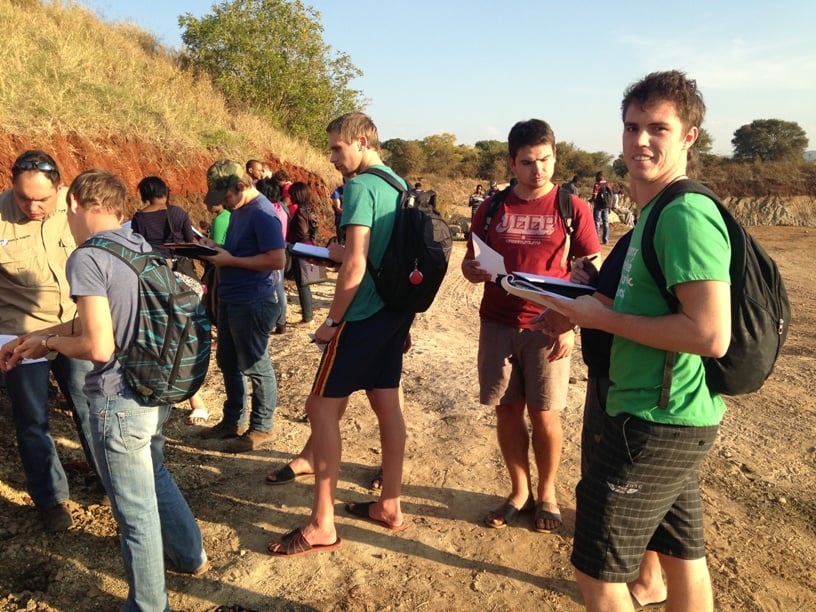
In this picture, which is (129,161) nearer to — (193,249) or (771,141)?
(193,249)

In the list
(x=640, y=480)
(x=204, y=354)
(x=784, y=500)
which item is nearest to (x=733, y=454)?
(x=784, y=500)

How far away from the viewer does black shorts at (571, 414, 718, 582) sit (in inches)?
70.9

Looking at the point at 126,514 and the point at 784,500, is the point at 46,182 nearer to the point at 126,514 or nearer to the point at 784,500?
the point at 126,514

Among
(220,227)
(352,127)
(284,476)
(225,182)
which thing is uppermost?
(352,127)

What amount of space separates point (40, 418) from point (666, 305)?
10.8 feet

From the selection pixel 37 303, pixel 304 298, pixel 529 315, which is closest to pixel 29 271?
pixel 37 303

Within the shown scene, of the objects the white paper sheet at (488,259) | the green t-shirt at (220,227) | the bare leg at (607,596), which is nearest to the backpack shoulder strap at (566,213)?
the white paper sheet at (488,259)

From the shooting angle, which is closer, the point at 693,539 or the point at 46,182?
the point at 693,539

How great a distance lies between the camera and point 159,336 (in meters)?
2.36

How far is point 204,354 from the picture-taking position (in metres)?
2.52

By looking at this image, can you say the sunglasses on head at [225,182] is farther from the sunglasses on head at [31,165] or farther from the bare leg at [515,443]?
the bare leg at [515,443]

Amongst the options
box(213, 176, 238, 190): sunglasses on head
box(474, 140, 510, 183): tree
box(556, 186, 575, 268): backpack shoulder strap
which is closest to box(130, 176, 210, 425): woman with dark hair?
box(213, 176, 238, 190): sunglasses on head

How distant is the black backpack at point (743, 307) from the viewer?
1679 mm

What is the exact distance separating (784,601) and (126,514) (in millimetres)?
3090
